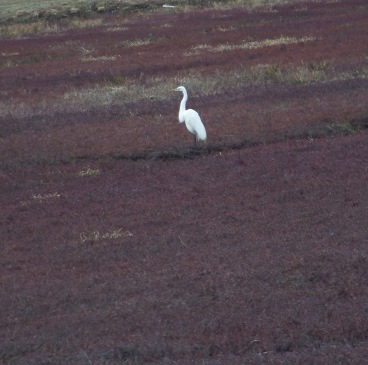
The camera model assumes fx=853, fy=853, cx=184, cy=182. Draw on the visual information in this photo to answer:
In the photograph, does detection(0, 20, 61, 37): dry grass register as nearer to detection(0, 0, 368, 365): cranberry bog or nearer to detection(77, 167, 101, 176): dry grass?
detection(0, 0, 368, 365): cranberry bog

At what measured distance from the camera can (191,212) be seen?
1148cm

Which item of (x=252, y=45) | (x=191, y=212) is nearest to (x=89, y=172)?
(x=191, y=212)

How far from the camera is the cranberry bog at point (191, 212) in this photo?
659 cm

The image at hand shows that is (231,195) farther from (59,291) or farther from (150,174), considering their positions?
(59,291)

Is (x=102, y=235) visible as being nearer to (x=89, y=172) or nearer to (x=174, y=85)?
(x=89, y=172)

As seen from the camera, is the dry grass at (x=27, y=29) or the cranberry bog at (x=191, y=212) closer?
the cranberry bog at (x=191, y=212)

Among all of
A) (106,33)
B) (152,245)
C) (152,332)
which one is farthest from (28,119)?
(106,33)

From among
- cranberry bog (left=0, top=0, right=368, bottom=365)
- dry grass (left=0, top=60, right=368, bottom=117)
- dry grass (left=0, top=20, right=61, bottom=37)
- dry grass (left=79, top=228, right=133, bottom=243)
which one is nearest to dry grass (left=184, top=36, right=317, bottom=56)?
cranberry bog (left=0, top=0, right=368, bottom=365)

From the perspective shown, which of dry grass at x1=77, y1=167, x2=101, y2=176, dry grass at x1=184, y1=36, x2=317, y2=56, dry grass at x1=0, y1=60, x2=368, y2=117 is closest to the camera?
dry grass at x1=77, y1=167, x2=101, y2=176

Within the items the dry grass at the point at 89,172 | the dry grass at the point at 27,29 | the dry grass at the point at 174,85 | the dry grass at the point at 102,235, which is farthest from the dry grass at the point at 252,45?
the dry grass at the point at 102,235

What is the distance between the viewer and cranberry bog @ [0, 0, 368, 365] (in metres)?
6.59

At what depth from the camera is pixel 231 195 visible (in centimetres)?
1226

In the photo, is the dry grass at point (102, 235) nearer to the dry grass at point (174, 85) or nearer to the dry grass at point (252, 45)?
the dry grass at point (174, 85)

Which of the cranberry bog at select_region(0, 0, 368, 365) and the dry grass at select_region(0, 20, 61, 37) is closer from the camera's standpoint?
the cranberry bog at select_region(0, 0, 368, 365)
